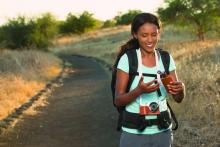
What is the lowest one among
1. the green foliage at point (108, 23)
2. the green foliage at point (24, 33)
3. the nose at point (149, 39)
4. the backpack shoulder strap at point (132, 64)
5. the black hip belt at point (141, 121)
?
the green foliage at point (108, 23)

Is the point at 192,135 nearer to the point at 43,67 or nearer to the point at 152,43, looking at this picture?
the point at 152,43

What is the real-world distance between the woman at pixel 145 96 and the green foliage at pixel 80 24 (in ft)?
269

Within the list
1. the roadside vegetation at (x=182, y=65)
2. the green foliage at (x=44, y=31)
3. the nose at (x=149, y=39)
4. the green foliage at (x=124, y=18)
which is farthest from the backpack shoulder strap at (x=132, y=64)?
the green foliage at (x=124, y=18)

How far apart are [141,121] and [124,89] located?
0.27 metres

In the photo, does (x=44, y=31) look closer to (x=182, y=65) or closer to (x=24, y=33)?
(x=24, y=33)

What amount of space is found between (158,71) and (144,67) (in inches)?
4.3

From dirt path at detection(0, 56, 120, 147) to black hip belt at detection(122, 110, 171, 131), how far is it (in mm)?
4509

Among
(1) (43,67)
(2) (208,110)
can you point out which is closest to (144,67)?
(2) (208,110)

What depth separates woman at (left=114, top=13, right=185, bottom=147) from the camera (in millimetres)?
3998

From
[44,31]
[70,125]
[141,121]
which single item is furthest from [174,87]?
[44,31]

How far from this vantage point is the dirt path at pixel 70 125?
9.02 metres

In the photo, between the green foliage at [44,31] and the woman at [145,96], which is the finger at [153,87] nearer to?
the woman at [145,96]

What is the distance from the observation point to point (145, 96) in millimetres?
4012

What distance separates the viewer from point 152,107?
13.1 feet
